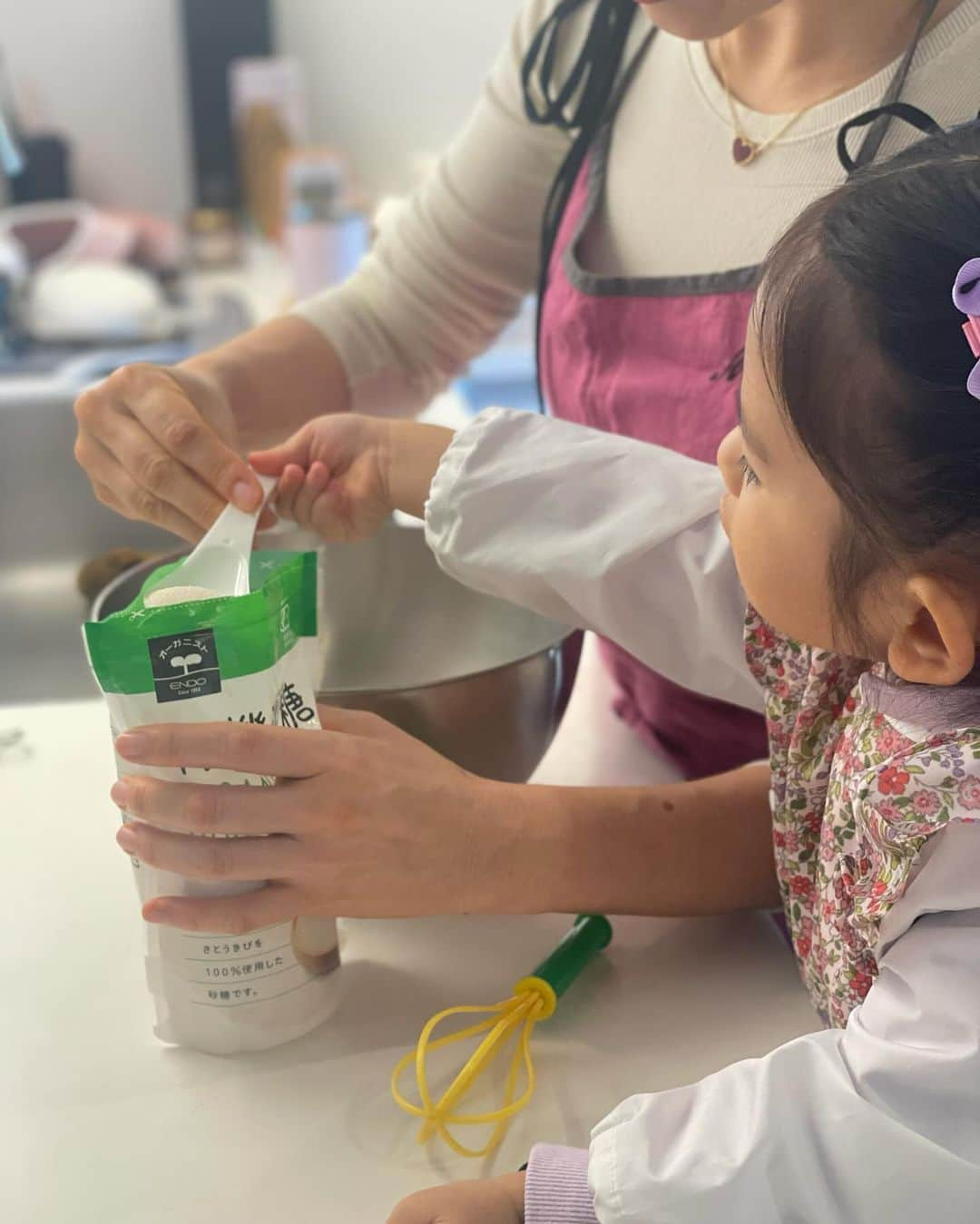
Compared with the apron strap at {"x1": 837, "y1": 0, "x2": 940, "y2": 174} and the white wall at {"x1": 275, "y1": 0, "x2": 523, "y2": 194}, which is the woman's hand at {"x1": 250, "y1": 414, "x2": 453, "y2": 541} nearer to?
the apron strap at {"x1": 837, "y1": 0, "x2": 940, "y2": 174}

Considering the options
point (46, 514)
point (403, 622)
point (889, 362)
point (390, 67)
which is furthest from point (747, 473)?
point (390, 67)

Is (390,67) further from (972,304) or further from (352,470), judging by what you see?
(972,304)

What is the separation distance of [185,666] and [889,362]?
0.94 feet

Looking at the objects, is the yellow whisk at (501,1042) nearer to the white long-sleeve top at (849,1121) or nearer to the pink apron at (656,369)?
the white long-sleeve top at (849,1121)

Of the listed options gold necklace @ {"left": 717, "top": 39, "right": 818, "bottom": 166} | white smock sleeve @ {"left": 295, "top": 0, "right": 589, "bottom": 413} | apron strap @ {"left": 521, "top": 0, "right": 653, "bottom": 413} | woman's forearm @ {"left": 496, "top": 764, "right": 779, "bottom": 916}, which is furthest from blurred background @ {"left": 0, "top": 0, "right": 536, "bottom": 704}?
→ woman's forearm @ {"left": 496, "top": 764, "right": 779, "bottom": 916}

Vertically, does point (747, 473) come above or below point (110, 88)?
above

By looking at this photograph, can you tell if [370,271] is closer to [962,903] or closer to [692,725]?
[692,725]

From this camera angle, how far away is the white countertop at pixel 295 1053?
510 millimetres

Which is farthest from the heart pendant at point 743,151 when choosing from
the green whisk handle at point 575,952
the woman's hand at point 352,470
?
the green whisk handle at point 575,952

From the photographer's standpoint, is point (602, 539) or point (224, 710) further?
point (602, 539)

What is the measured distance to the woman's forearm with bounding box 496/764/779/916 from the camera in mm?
612

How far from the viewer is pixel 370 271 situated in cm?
104

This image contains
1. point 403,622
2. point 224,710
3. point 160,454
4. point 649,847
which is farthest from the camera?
point 403,622

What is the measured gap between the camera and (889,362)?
17.9 inches
